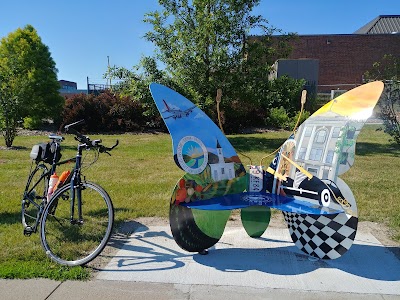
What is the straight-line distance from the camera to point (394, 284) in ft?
10.00

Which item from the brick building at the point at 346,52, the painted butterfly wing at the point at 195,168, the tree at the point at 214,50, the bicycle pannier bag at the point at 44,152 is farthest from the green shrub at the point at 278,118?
the brick building at the point at 346,52

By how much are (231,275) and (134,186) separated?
148 inches

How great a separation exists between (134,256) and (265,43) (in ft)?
35.6

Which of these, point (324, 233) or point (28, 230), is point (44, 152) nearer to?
point (28, 230)

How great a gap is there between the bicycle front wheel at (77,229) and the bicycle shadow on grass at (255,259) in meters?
0.26

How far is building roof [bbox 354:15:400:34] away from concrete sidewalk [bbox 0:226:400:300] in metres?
40.6

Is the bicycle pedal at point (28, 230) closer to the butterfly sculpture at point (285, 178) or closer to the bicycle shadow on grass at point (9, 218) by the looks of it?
the bicycle shadow on grass at point (9, 218)

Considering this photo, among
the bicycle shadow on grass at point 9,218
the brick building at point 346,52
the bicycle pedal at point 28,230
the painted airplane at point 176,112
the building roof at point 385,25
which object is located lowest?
the bicycle shadow on grass at point 9,218

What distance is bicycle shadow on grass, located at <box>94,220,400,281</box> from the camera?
3.31 meters

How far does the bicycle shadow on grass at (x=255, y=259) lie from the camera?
3.31m

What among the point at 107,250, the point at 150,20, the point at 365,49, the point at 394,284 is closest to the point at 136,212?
the point at 107,250

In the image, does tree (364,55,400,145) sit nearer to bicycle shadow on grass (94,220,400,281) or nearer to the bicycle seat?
bicycle shadow on grass (94,220,400,281)

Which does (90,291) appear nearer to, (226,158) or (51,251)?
(51,251)

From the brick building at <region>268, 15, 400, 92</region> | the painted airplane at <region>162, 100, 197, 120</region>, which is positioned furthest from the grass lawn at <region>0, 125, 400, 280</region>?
the brick building at <region>268, 15, 400, 92</region>
